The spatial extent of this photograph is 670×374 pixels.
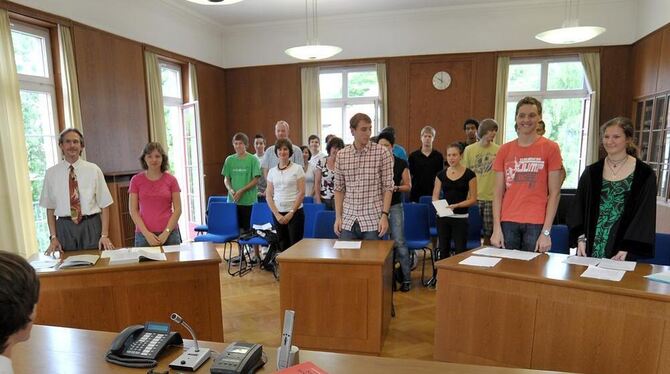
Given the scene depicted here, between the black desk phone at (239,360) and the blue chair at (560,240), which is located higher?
the black desk phone at (239,360)

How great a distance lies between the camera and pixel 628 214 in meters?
2.18

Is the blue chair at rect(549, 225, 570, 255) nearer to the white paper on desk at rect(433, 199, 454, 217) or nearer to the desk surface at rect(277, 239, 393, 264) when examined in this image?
the white paper on desk at rect(433, 199, 454, 217)

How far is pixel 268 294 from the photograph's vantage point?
379cm

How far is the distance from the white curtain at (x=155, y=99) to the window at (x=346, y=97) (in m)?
2.77

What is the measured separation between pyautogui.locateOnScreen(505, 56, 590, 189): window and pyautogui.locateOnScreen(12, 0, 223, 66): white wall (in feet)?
17.1

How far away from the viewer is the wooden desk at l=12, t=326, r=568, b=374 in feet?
4.06

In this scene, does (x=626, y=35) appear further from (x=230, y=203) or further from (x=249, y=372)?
(x=249, y=372)

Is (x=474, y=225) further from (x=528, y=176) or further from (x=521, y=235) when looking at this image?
(x=528, y=176)

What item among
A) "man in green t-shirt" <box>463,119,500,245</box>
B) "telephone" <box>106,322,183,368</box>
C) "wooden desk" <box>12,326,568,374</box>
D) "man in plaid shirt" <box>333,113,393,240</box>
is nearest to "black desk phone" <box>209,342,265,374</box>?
"wooden desk" <box>12,326,568,374</box>

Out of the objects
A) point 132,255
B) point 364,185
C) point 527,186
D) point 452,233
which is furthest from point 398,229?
point 132,255

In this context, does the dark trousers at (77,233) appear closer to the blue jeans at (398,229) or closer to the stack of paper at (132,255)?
the stack of paper at (132,255)

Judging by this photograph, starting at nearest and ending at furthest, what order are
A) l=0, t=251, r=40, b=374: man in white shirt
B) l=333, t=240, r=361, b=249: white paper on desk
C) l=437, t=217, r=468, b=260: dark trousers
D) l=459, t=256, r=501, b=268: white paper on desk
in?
l=0, t=251, r=40, b=374: man in white shirt, l=459, t=256, r=501, b=268: white paper on desk, l=333, t=240, r=361, b=249: white paper on desk, l=437, t=217, r=468, b=260: dark trousers

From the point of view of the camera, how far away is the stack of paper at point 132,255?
2.35 meters

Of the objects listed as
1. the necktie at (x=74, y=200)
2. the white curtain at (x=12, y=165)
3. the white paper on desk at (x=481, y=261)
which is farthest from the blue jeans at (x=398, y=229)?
the white curtain at (x=12, y=165)
